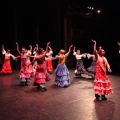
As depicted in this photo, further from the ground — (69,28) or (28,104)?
(69,28)

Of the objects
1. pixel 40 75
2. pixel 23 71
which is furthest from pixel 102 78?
pixel 23 71

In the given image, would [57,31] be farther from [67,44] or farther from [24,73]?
[24,73]

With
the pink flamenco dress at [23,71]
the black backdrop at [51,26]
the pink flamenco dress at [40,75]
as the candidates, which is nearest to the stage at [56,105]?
the pink flamenco dress at [40,75]

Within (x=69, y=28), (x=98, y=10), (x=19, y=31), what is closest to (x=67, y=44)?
(x=69, y=28)

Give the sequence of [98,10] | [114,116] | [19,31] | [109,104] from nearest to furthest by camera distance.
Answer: [114,116]
[109,104]
[19,31]
[98,10]

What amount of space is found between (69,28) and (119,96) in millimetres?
11985

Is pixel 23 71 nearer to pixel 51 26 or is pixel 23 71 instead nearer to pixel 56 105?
pixel 56 105

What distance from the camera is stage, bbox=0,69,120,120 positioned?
541cm

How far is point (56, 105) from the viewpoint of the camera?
641cm

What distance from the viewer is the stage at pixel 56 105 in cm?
541

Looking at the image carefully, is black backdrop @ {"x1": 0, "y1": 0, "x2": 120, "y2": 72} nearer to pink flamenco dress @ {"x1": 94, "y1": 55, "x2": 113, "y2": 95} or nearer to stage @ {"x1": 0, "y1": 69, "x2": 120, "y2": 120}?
stage @ {"x1": 0, "y1": 69, "x2": 120, "y2": 120}

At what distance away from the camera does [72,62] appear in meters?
19.0

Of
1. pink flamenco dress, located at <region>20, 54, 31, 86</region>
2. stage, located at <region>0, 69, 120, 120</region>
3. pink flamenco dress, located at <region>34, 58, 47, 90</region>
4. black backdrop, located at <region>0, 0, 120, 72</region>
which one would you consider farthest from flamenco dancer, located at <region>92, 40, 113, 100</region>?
black backdrop, located at <region>0, 0, 120, 72</region>

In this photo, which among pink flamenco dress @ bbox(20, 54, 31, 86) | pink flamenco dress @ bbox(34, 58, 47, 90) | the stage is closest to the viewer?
the stage
